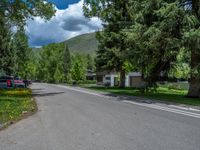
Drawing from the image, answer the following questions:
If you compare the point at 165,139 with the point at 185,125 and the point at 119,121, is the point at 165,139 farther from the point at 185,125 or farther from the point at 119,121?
the point at 119,121

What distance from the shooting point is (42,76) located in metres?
144

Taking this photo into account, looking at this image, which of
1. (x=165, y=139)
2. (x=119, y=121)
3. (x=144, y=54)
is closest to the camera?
(x=165, y=139)

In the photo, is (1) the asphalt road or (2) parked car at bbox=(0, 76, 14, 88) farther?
(2) parked car at bbox=(0, 76, 14, 88)

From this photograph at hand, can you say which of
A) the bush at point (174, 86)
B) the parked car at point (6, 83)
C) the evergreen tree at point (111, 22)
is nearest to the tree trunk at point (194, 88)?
the evergreen tree at point (111, 22)

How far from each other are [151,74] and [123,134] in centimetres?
2411

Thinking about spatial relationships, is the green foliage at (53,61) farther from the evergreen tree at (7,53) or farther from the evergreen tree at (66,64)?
the evergreen tree at (7,53)

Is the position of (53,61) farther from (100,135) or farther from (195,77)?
(100,135)

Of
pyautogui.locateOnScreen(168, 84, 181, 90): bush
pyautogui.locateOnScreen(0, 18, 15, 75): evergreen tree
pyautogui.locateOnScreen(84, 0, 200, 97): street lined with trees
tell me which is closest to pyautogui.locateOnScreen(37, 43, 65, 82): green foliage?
pyautogui.locateOnScreen(0, 18, 15, 75): evergreen tree

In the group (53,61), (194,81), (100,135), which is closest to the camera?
(100,135)

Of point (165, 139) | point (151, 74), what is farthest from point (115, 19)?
point (165, 139)

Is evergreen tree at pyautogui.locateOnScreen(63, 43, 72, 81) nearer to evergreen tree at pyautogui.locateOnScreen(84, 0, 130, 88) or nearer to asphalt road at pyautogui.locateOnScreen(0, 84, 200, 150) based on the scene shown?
evergreen tree at pyautogui.locateOnScreen(84, 0, 130, 88)

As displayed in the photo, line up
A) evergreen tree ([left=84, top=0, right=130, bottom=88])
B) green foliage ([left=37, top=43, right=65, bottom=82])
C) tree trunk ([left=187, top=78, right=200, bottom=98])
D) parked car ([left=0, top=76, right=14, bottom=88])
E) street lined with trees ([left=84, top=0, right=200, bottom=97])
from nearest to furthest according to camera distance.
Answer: street lined with trees ([left=84, top=0, right=200, bottom=97]), tree trunk ([left=187, top=78, right=200, bottom=98]), parked car ([left=0, top=76, right=14, bottom=88]), evergreen tree ([left=84, top=0, right=130, bottom=88]), green foliage ([left=37, top=43, right=65, bottom=82])

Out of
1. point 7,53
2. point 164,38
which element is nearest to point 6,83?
point 7,53

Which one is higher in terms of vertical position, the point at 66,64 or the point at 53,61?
the point at 53,61
